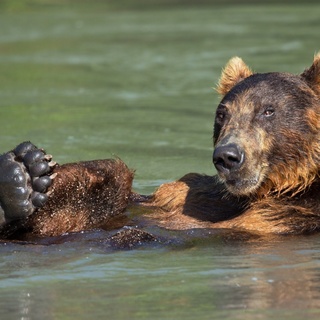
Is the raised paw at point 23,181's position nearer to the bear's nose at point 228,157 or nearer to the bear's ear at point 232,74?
the bear's nose at point 228,157

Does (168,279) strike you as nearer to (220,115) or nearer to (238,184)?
(238,184)

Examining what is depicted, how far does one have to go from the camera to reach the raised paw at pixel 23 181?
6758 millimetres

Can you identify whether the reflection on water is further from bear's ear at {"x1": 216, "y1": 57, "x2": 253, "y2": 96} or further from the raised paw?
bear's ear at {"x1": 216, "y1": 57, "x2": 253, "y2": 96}

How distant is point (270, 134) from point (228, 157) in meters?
0.53

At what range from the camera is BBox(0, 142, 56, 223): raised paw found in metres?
6.76

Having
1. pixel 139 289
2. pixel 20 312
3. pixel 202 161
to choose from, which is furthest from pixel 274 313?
pixel 202 161

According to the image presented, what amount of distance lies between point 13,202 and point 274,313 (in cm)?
215

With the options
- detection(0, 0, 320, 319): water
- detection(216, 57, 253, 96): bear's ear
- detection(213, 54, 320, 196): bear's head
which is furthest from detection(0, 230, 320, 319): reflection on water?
detection(216, 57, 253, 96): bear's ear

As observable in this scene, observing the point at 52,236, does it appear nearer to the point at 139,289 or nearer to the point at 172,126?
the point at 139,289

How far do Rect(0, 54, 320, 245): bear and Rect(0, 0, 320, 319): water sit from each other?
23 centimetres

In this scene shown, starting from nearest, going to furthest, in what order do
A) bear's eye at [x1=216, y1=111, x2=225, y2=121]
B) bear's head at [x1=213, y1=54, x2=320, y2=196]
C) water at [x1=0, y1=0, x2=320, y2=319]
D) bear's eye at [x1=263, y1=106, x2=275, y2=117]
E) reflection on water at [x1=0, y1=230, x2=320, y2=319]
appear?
reflection on water at [x1=0, y1=230, x2=320, y2=319], water at [x1=0, y1=0, x2=320, y2=319], bear's head at [x1=213, y1=54, x2=320, y2=196], bear's eye at [x1=263, y1=106, x2=275, y2=117], bear's eye at [x1=216, y1=111, x2=225, y2=121]

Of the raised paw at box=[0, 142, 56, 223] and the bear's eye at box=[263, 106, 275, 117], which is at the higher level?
the bear's eye at box=[263, 106, 275, 117]

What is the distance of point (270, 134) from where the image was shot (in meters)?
7.43

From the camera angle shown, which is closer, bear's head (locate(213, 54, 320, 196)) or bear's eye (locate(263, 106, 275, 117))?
bear's head (locate(213, 54, 320, 196))
